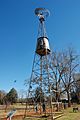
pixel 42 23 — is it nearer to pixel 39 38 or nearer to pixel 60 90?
pixel 39 38

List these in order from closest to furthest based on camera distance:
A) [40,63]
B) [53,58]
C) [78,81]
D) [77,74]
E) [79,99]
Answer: [40,63], [53,58], [78,81], [77,74], [79,99]

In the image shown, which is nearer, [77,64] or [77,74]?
[77,64]

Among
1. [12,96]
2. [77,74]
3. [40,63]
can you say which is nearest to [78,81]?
[77,74]

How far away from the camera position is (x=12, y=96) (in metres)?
83.2

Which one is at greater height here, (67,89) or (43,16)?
(43,16)

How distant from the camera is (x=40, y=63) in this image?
22625 millimetres

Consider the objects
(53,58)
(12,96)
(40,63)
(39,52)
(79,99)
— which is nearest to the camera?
(39,52)

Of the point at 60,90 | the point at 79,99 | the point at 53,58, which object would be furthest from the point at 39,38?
the point at 79,99

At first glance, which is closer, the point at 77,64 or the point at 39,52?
the point at 39,52

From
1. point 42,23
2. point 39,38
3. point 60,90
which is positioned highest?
point 42,23

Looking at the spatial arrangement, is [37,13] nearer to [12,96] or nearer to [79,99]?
[79,99]

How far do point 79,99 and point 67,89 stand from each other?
86.1 ft

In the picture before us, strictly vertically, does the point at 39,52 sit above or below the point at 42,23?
below

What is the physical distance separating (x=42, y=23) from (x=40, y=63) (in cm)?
413
